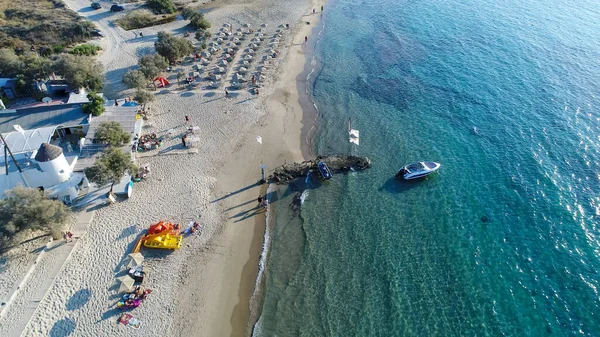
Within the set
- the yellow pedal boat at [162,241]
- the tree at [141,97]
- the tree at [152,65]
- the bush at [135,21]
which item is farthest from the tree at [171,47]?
the yellow pedal boat at [162,241]

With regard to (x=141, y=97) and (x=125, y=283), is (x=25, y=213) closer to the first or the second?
(x=125, y=283)

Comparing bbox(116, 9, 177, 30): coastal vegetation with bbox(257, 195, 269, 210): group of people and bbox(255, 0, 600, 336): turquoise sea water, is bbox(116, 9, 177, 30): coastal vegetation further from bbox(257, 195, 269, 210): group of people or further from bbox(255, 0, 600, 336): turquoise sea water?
bbox(257, 195, 269, 210): group of people

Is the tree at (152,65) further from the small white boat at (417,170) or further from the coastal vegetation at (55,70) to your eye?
the small white boat at (417,170)

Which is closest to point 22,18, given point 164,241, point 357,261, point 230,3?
point 230,3

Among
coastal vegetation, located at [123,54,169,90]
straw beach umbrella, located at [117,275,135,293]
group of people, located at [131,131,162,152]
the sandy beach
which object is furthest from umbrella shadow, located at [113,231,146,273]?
coastal vegetation, located at [123,54,169,90]

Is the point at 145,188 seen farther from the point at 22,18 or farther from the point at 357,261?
the point at 22,18

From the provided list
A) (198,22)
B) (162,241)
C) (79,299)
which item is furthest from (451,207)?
(198,22)
